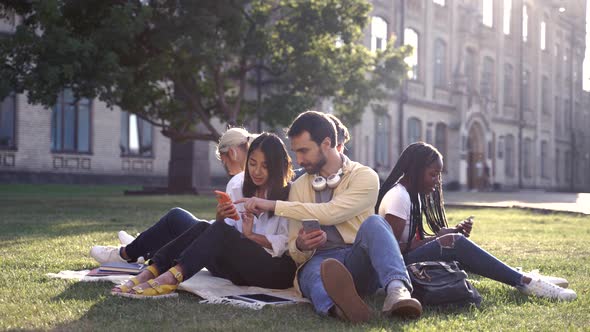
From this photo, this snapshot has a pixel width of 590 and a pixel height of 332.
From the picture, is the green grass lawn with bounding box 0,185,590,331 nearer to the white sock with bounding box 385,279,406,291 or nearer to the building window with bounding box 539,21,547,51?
the white sock with bounding box 385,279,406,291

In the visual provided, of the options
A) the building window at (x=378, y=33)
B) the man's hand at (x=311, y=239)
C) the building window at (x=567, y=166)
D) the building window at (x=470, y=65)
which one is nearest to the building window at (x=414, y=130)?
the building window at (x=378, y=33)

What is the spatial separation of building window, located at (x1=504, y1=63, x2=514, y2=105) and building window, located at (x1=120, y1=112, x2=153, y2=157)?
2430 centimetres

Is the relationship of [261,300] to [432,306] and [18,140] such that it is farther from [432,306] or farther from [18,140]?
[18,140]

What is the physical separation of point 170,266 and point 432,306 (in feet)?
5.82

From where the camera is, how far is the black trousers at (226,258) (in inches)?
208

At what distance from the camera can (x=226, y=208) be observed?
5230mm

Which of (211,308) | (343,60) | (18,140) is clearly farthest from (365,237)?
(18,140)

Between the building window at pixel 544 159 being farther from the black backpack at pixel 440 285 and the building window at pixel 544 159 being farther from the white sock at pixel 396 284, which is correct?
the white sock at pixel 396 284

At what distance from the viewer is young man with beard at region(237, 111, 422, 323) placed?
179 inches

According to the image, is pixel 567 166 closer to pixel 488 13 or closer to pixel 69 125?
pixel 488 13

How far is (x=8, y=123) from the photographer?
89.1 ft

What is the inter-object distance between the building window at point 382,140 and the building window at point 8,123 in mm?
15924

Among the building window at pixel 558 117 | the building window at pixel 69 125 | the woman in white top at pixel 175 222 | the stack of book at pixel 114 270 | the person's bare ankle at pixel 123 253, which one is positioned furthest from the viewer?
the building window at pixel 558 117

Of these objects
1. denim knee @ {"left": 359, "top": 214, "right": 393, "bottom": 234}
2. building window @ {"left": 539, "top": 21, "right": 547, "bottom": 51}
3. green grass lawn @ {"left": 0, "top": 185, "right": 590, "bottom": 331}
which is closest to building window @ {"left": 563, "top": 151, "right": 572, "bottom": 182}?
building window @ {"left": 539, "top": 21, "right": 547, "bottom": 51}
